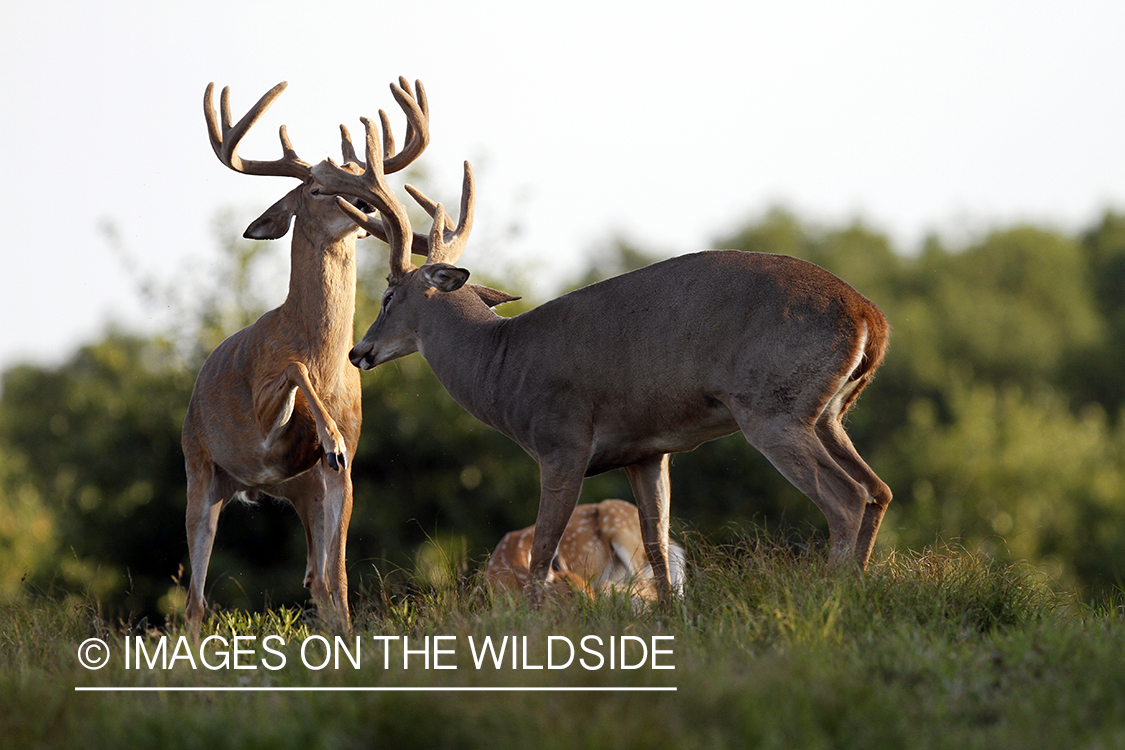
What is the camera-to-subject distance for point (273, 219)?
7977 millimetres

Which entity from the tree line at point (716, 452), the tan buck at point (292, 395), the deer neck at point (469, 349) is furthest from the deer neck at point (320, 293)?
the tree line at point (716, 452)

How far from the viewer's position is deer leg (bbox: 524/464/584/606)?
6.78m

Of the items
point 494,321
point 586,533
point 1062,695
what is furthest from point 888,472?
point 1062,695

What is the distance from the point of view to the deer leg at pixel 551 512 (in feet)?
22.3

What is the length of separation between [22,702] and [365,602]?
274 centimetres

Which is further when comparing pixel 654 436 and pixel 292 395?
pixel 292 395

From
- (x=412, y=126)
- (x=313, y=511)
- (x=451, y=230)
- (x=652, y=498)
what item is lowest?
(x=313, y=511)

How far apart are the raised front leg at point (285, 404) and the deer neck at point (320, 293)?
1.11 feet

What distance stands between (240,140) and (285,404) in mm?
1894

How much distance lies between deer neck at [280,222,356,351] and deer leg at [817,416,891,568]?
298 centimetres

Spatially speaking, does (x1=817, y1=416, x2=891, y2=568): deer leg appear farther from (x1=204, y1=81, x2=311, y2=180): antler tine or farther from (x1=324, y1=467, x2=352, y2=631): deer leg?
(x1=204, y1=81, x2=311, y2=180): antler tine

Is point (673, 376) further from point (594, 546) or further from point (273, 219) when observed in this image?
point (594, 546)

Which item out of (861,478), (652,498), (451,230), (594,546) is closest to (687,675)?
(861,478)

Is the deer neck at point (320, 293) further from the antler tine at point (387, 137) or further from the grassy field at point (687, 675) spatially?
the grassy field at point (687, 675)
